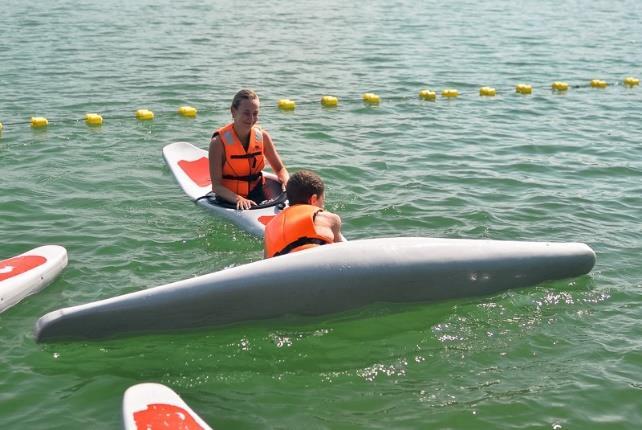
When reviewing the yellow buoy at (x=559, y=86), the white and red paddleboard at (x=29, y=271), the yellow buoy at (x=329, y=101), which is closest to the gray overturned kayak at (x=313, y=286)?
the white and red paddleboard at (x=29, y=271)

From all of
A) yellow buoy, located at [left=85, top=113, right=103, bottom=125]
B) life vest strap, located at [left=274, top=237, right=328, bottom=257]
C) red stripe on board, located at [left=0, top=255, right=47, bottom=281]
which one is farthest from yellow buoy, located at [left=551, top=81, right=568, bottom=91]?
red stripe on board, located at [left=0, top=255, right=47, bottom=281]

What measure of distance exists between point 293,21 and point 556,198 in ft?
46.3

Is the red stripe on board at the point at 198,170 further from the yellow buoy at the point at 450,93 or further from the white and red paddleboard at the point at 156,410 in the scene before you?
the yellow buoy at the point at 450,93

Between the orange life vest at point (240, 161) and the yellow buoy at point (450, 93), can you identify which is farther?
the yellow buoy at point (450, 93)

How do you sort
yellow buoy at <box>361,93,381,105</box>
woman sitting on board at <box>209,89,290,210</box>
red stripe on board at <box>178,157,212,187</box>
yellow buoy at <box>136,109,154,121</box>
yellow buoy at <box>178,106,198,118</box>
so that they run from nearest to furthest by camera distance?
woman sitting on board at <box>209,89,290,210</box> < red stripe on board at <box>178,157,212,187</box> < yellow buoy at <box>136,109,154,121</box> < yellow buoy at <box>178,106,198,118</box> < yellow buoy at <box>361,93,381,105</box>

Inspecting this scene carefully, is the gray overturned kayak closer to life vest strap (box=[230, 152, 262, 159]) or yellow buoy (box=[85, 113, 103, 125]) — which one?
life vest strap (box=[230, 152, 262, 159])

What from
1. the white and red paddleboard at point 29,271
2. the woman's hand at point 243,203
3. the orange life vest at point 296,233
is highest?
the orange life vest at point 296,233

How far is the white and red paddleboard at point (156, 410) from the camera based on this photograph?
4.31 metres

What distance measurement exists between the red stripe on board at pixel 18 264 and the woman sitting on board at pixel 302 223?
1817mm

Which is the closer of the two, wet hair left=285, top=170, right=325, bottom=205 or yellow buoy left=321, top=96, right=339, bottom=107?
wet hair left=285, top=170, right=325, bottom=205

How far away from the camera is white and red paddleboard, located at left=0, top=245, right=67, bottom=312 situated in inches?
228

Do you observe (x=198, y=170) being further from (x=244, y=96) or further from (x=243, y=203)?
(x=244, y=96)

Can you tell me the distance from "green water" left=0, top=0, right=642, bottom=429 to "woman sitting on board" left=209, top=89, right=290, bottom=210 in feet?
1.09

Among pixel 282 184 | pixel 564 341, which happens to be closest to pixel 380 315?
pixel 564 341
